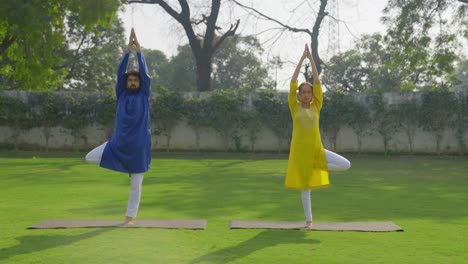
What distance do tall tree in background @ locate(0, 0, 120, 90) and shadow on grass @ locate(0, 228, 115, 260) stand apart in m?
12.6

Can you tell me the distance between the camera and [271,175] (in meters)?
13.9

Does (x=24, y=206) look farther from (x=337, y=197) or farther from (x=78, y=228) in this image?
(x=337, y=197)

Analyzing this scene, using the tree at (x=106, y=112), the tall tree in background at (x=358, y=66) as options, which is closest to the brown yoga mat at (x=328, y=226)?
the tree at (x=106, y=112)

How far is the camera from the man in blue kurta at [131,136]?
255 inches

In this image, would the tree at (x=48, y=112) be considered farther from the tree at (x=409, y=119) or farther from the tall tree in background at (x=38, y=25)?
the tree at (x=409, y=119)

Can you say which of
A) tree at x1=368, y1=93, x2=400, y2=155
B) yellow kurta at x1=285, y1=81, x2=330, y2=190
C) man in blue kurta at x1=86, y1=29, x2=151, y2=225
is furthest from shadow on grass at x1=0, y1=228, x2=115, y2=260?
tree at x1=368, y1=93, x2=400, y2=155

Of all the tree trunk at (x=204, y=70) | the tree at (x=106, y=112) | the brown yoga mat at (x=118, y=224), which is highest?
the tree trunk at (x=204, y=70)

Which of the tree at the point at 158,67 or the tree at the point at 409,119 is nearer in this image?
the tree at the point at 409,119

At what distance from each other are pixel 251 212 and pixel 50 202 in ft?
9.25

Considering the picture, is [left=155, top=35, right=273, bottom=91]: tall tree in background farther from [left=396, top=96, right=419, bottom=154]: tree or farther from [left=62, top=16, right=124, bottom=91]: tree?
[left=396, top=96, right=419, bottom=154]: tree

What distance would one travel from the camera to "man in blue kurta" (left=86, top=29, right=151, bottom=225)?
649 cm

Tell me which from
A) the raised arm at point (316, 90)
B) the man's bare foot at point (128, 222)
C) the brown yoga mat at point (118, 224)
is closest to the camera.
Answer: the brown yoga mat at point (118, 224)

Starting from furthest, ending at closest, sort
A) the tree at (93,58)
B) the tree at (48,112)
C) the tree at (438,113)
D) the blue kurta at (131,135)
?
the tree at (93,58) < the tree at (48,112) < the tree at (438,113) < the blue kurta at (131,135)

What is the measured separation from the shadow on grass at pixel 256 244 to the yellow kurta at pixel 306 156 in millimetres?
664
